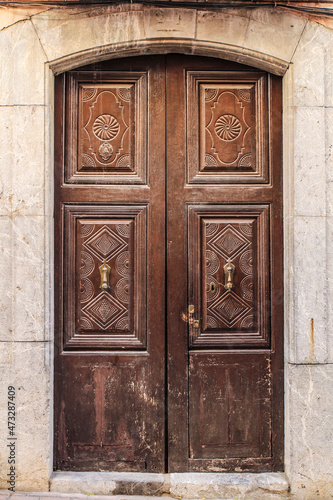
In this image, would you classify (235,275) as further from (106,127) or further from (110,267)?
(106,127)

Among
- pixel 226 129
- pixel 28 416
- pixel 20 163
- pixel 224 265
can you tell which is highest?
pixel 226 129

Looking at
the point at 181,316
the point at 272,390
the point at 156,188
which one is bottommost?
the point at 272,390

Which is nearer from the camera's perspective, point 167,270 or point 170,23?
point 170,23

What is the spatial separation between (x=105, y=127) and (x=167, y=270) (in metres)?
1.34

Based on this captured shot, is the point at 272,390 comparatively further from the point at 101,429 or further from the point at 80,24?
the point at 80,24

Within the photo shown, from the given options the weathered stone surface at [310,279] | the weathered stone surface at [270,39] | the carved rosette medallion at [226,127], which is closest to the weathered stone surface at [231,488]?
the weathered stone surface at [310,279]

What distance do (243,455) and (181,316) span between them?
1.28 m

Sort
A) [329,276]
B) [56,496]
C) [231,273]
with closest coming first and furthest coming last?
1. [56,496]
2. [329,276]
3. [231,273]

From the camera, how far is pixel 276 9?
11.5ft

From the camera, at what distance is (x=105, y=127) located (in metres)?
3.71

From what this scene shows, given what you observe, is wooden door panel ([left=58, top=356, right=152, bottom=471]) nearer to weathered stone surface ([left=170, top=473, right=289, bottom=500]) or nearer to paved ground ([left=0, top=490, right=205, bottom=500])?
paved ground ([left=0, top=490, right=205, bottom=500])

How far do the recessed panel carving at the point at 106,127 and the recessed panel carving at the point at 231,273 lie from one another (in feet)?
2.45

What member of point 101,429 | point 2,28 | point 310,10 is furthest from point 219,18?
point 101,429

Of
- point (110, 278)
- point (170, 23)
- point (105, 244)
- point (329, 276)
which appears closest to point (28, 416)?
point (110, 278)
